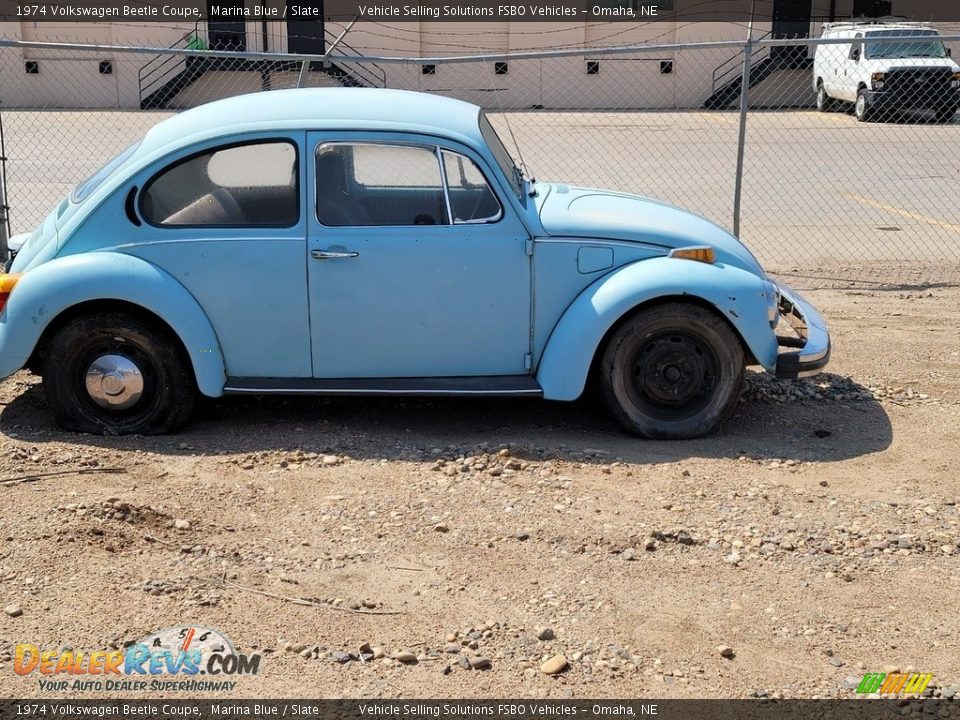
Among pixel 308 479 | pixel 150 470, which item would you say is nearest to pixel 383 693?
pixel 308 479

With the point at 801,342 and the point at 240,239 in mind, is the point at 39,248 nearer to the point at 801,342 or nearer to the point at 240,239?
the point at 240,239

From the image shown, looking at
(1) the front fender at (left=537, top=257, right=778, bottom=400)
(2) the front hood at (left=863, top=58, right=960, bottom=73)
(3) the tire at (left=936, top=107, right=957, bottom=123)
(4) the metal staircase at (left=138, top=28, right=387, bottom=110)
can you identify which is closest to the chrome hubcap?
(1) the front fender at (left=537, top=257, right=778, bottom=400)

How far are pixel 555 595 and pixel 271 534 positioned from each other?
1307 mm

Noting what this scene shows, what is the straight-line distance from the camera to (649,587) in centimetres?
449

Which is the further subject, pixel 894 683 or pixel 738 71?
pixel 738 71

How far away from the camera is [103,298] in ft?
19.2

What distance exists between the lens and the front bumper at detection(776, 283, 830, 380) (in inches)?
237

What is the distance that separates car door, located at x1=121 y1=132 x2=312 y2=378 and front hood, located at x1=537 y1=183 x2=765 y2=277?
1.34 m

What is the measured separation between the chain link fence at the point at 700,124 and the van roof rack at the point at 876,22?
0.92 metres

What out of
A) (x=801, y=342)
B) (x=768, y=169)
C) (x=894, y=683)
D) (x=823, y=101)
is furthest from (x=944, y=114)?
(x=894, y=683)

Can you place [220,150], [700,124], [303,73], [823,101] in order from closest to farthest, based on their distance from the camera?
[220,150] < [303,73] < [700,124] < [823,101]

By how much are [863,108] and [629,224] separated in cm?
1776

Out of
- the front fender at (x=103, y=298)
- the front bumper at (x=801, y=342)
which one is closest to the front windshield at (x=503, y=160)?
the front bumper at (x=801, y=342)

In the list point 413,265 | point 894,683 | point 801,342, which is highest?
point 413,265
